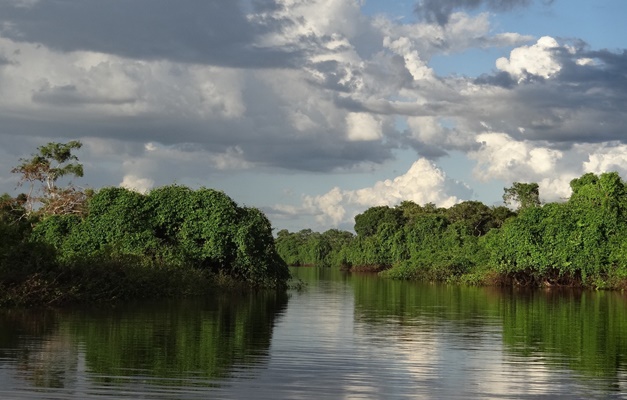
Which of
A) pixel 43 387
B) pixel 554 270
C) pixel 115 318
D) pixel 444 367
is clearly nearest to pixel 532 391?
pixel 444 367

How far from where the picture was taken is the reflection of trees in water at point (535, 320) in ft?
62.3

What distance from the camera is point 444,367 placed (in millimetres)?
16406

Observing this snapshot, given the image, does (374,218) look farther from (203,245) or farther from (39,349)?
(39,349)

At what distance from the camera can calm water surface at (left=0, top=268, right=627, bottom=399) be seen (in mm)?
13258

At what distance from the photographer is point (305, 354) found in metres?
17.8

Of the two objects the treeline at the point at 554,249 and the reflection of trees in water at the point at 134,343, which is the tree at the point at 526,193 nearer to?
the treeline at the point at 554,249

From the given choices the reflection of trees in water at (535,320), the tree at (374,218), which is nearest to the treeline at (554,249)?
the reflection of trees in water at (535,320)

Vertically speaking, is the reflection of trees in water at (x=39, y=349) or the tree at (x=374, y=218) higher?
the tree at (x=374, y=218)

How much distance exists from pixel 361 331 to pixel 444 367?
7398mm

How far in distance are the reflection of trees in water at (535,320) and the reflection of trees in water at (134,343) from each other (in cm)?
Answer: 558

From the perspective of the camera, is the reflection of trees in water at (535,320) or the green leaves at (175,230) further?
the green leaves at (175,230)

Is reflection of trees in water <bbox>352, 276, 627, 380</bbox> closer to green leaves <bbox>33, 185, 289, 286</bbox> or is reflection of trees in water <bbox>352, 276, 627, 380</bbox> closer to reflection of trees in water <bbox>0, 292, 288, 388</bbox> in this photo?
reflection of trees in water <bbox>0, 292, 288, 388</bbox>

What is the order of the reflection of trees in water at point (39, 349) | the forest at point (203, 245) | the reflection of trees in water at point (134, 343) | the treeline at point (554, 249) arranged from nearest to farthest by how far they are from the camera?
the reflection of trees in water at point (39, 349), the reflection of trees in water at point (134, 343), the forest at point (203, 245), the treeline at point (554, 249)

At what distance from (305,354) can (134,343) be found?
3.94 m
